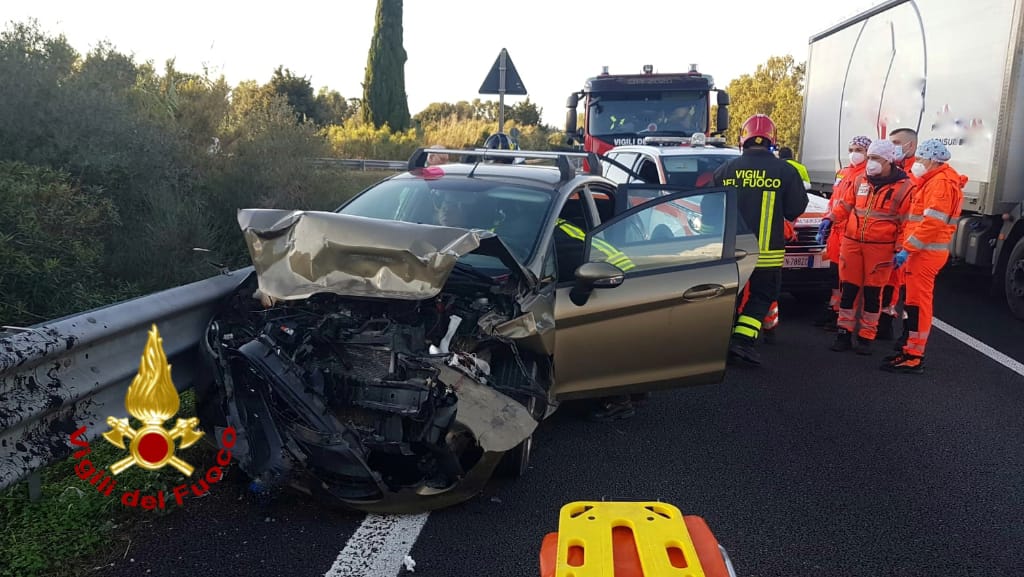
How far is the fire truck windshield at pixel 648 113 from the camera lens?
48.9 ft

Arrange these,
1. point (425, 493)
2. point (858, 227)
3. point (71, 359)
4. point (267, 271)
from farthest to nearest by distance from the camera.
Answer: point (858, 227) < point (267, 271) < point (425, 493) < point (71, 359)

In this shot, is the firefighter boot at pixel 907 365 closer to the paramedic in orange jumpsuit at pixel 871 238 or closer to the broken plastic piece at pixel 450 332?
the paramedic in orange jumpsuit at pixel 871 238

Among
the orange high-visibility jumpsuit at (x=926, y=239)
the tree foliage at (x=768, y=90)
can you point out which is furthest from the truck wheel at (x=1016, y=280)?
the tree foliage at (x=768, y=90)

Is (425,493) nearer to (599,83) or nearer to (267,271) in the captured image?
(267,271)

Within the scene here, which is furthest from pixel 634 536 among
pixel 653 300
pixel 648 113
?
pixel 648 113

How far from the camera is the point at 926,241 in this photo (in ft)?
20.5

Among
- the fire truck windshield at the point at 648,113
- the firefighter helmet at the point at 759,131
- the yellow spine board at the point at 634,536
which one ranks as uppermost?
the fire truck windshield at the point at 648,113

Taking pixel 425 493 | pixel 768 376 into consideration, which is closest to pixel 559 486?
pixel 425 493

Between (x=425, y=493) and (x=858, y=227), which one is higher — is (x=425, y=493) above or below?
below

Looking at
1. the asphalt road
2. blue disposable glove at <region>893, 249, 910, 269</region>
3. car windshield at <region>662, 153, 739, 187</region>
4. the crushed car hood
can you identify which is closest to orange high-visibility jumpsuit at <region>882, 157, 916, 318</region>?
blue disposable glove at <region>893, 249, 910, 269</region>

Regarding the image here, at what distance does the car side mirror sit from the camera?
13.4ft

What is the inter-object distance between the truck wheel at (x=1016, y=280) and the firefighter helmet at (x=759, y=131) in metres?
3.49

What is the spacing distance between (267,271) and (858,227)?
5.26m

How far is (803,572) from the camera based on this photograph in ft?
10.4
